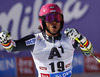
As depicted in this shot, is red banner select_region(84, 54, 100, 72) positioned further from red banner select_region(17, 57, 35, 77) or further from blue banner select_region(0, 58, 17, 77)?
blue banner select_region(0, 58, 17, 77)

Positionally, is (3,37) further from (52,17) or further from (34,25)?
(34,25)

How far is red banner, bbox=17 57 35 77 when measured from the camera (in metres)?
5.46

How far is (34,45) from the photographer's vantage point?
8.55ft

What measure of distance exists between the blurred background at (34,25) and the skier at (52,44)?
279 centimetres

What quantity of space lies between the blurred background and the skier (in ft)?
Result: 9.16

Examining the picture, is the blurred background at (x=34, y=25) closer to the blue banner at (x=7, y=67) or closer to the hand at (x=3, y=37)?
the blue banner at (x=7, y=67)

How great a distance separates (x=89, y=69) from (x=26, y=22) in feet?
6.56

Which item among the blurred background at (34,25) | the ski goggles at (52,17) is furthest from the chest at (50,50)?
the blurred background at (34,25)

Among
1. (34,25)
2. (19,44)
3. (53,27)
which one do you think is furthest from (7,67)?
(53,27)

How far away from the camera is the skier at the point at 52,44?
2537mm

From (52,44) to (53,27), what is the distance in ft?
0.71

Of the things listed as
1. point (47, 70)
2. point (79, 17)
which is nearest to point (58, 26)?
point (47, 70)

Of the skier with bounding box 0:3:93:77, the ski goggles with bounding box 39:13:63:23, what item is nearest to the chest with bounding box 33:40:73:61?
the skier with bounding box 0:3:93:77

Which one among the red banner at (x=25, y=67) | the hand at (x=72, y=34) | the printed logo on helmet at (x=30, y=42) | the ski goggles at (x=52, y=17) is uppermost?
the ski goggles at (x=52, y=17)
